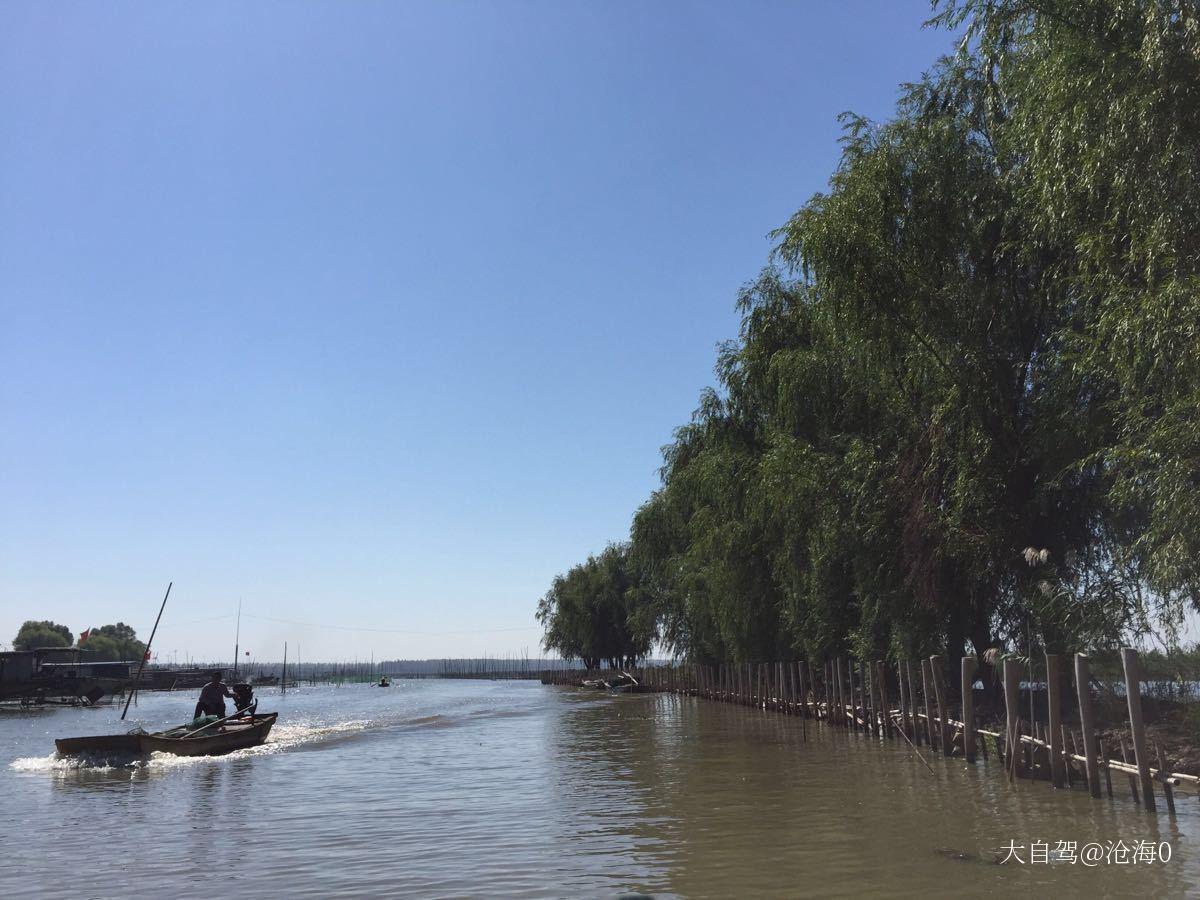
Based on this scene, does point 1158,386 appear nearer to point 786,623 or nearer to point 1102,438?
point 1102,438

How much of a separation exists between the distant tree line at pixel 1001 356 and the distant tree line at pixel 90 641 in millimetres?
105981

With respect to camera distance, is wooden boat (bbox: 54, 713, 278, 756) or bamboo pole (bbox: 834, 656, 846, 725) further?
bamboo pole (bbox: 834, 656, 846, 725)

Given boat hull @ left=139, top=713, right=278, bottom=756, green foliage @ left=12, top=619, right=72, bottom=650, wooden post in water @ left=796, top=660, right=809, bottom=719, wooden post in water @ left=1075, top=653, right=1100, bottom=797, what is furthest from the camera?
green foliage @ left=12, top=619, right=72, bottom=650

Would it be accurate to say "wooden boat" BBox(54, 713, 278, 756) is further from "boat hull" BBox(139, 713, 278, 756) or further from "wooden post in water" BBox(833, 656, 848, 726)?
"wooden post in water" BBox(833, 656, 848, 726)

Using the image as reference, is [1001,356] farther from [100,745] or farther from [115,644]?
[115,644]

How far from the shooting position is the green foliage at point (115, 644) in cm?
12532

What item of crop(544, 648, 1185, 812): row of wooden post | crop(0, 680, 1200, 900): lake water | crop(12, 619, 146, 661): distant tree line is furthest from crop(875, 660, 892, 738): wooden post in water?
crop(12, 619, 146, 661): distant tree line

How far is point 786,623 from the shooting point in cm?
2508

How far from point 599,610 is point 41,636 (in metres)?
87.8

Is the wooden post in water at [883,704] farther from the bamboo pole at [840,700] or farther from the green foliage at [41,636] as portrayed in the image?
the green foliage at [41,636]

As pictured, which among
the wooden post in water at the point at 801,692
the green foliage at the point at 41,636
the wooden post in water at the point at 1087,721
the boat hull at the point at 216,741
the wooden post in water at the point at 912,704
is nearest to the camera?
the wooden post in water at the point at 1087,721

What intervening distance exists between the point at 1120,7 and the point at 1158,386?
418 centimetres

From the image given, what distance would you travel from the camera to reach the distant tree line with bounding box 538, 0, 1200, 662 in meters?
9.73

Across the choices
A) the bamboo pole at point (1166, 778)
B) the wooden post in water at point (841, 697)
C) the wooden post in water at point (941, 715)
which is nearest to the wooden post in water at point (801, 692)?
the wooden post in water at point (841, 697)
